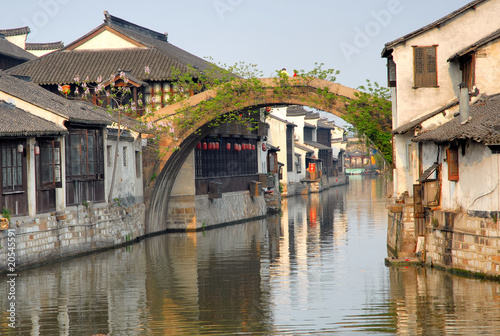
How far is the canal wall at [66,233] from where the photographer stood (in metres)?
21.2

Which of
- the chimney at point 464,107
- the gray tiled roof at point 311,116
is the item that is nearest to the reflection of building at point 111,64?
the chimney at point 464,107

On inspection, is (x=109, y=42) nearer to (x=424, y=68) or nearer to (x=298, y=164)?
(x=424, y=68)

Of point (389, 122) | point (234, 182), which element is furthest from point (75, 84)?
point (389, 122)

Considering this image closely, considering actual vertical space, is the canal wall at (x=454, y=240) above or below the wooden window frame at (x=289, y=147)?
below

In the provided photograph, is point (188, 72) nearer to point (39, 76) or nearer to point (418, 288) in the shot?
point (39, 76)

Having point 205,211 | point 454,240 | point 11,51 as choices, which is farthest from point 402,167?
point 11,51

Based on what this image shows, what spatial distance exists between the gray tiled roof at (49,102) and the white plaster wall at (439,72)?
32.4 ft

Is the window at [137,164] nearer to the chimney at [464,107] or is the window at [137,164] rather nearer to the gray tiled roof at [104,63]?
the gray tiled roof at [104,63]

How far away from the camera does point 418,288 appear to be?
17.8m

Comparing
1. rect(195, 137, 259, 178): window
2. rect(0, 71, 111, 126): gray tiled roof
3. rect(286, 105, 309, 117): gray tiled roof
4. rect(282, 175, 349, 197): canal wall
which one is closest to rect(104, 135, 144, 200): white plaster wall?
rect(0, 71, 111, 126): gray tiled roof

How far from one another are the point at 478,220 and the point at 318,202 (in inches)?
1600

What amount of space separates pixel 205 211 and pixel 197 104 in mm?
6595

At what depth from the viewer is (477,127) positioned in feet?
56.3

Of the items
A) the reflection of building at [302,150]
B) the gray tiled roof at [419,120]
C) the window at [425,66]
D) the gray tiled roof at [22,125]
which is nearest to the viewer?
the gray tiled roof at [22,125]
